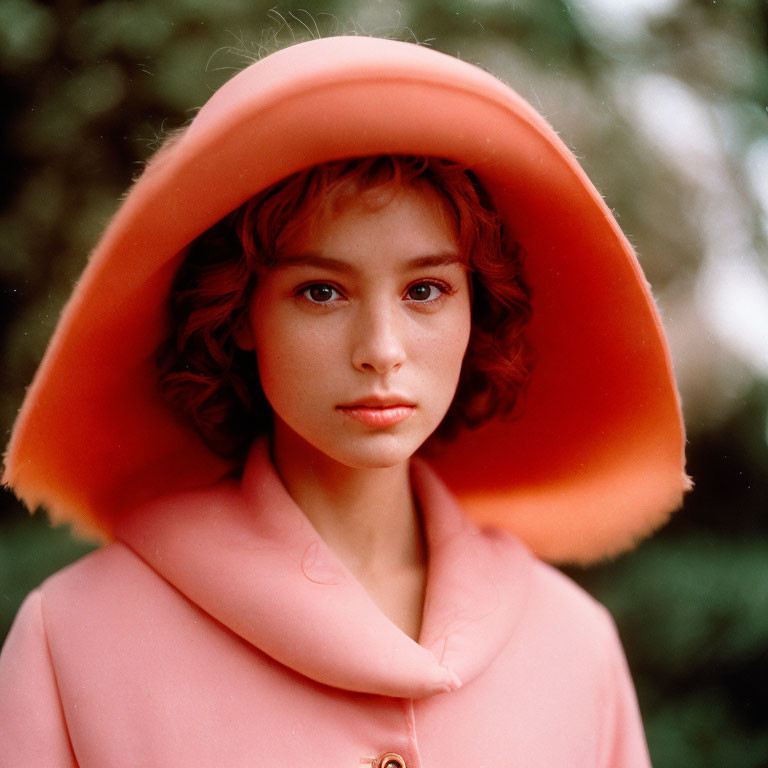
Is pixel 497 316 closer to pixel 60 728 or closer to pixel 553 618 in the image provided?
pixel 553 618

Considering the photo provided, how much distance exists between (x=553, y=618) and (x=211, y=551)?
0.44 m

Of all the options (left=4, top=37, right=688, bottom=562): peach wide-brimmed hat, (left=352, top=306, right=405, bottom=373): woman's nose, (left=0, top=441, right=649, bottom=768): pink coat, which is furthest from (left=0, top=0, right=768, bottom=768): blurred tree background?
(left=352, top=306, right=405, bottom=373): woman's nose

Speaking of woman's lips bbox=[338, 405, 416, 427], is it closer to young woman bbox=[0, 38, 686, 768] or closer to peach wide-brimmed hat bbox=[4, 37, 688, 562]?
young woman bbox=[0, 38, 686, 768]

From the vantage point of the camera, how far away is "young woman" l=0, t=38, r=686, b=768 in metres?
0.99

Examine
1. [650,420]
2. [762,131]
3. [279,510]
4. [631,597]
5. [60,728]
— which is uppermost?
[762,131]

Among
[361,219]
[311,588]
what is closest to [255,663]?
[311,588]

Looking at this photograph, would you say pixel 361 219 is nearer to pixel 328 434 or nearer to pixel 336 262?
pixel 336 262

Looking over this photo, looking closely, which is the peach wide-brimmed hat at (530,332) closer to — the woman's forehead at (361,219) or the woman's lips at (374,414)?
the woman's forehead at (361,219)

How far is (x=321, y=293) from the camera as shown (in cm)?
103

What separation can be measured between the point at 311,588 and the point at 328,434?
0.16 metres

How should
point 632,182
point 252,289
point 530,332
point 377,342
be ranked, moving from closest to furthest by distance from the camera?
point 377,342
point 252,289
point 530,332
point 632,182

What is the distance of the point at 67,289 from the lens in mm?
1757

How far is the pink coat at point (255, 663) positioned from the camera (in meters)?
1.01

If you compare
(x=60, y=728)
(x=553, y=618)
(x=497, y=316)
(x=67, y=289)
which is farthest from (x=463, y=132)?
(x=67, y=289)
